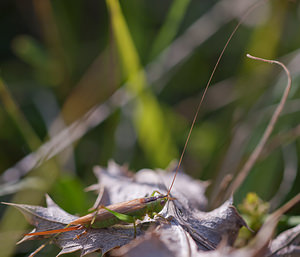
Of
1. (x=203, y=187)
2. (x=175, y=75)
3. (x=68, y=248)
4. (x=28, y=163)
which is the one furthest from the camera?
(x=175, y=75)

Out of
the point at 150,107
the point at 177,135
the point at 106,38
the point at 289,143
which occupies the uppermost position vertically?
the point at 106,38

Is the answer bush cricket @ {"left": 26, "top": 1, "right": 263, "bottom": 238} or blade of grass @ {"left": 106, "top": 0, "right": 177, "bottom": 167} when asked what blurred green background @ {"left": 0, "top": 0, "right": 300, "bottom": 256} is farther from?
bush cricket @ {"left": 26, "top": 1, "right": 263, "bottom": 238}

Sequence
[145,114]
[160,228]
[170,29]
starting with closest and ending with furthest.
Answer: [160,228], [145,114], [170,29]

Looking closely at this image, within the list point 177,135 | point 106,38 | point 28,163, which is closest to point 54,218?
point 28,163

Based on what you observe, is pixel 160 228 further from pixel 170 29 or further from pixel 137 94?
pixel 170 29

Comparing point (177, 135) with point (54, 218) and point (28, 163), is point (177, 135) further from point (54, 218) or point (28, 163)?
point (54, 218)

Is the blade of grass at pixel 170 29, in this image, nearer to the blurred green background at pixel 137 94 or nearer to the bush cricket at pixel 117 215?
the blurred green background at pixel 137 94

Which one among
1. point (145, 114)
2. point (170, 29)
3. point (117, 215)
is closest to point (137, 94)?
point (145, 114)

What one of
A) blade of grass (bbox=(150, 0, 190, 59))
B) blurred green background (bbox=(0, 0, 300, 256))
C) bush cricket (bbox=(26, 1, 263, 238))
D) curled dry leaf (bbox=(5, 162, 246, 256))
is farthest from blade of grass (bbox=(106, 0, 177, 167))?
bush cricket (bbox=(26, 1, 263, 238))

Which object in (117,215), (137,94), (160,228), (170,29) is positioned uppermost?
(170,29)
